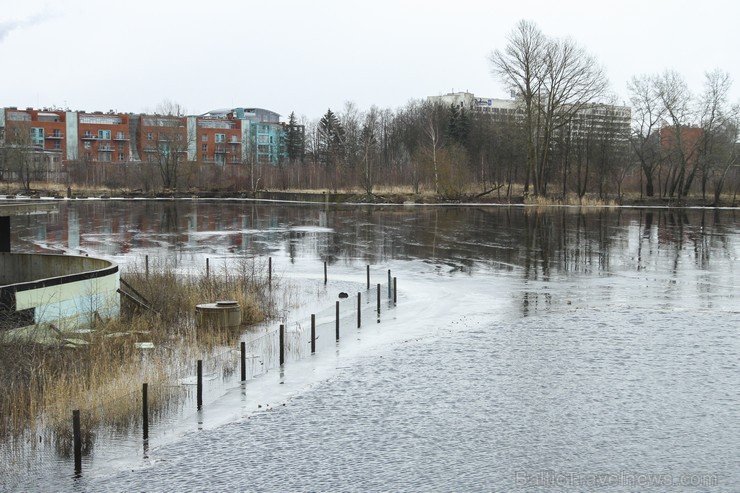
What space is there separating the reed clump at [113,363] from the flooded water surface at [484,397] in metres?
0.99

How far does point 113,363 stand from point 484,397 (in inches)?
279

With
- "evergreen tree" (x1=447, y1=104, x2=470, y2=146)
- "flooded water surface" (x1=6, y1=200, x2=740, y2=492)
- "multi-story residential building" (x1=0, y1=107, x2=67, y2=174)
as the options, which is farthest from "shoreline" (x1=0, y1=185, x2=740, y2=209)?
"flooded water surface" (x1=6, y1=200, x2=740, y2=492)

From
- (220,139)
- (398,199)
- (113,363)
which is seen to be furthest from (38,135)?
(113,363)

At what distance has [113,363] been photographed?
15594 mm

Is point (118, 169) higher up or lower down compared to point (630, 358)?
higher up

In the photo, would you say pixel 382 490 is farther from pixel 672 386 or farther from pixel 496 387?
pixel 672 386

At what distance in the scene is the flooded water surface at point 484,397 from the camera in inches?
432

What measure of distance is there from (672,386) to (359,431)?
612cm

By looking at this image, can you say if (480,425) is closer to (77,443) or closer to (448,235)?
(77,443)

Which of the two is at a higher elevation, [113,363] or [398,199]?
[398,199]

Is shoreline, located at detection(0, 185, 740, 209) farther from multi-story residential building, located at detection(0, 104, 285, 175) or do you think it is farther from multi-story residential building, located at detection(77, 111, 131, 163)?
multi-story residential building, located at detection(77, 111, 131, 163)

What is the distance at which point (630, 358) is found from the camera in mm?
16875

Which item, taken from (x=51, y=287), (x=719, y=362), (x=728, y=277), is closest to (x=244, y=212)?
(x=728, y=277)

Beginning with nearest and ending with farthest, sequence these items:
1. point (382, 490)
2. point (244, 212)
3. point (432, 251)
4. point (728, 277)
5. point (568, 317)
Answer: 1. point (382, 490)
2. point (568, 317)
3. point (728, 277)
4. point (432, 251)
5. point (244, 212)
